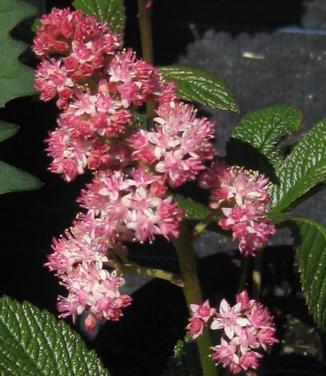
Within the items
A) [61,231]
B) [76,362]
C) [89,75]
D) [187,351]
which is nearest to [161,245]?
[61,231]

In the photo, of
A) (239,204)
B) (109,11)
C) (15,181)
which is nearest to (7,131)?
(15,181)

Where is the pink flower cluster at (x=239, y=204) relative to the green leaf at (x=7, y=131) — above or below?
above

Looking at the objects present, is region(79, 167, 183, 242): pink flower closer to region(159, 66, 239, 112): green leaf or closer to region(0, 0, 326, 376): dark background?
region(159, 66, 239, 112): green leaf

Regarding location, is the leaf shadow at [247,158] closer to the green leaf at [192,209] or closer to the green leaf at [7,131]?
the green leaf at [192,209]

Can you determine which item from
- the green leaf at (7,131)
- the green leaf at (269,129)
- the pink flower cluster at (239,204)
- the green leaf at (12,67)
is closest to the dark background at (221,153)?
the green leaf at (12,67)

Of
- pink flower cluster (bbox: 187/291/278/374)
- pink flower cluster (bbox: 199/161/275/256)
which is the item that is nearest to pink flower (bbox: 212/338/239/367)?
pink flower cluster (bbox: 187/291/278/374)

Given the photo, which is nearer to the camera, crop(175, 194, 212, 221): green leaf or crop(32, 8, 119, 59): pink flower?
crop(32, 8, 119, 59): pink flower
